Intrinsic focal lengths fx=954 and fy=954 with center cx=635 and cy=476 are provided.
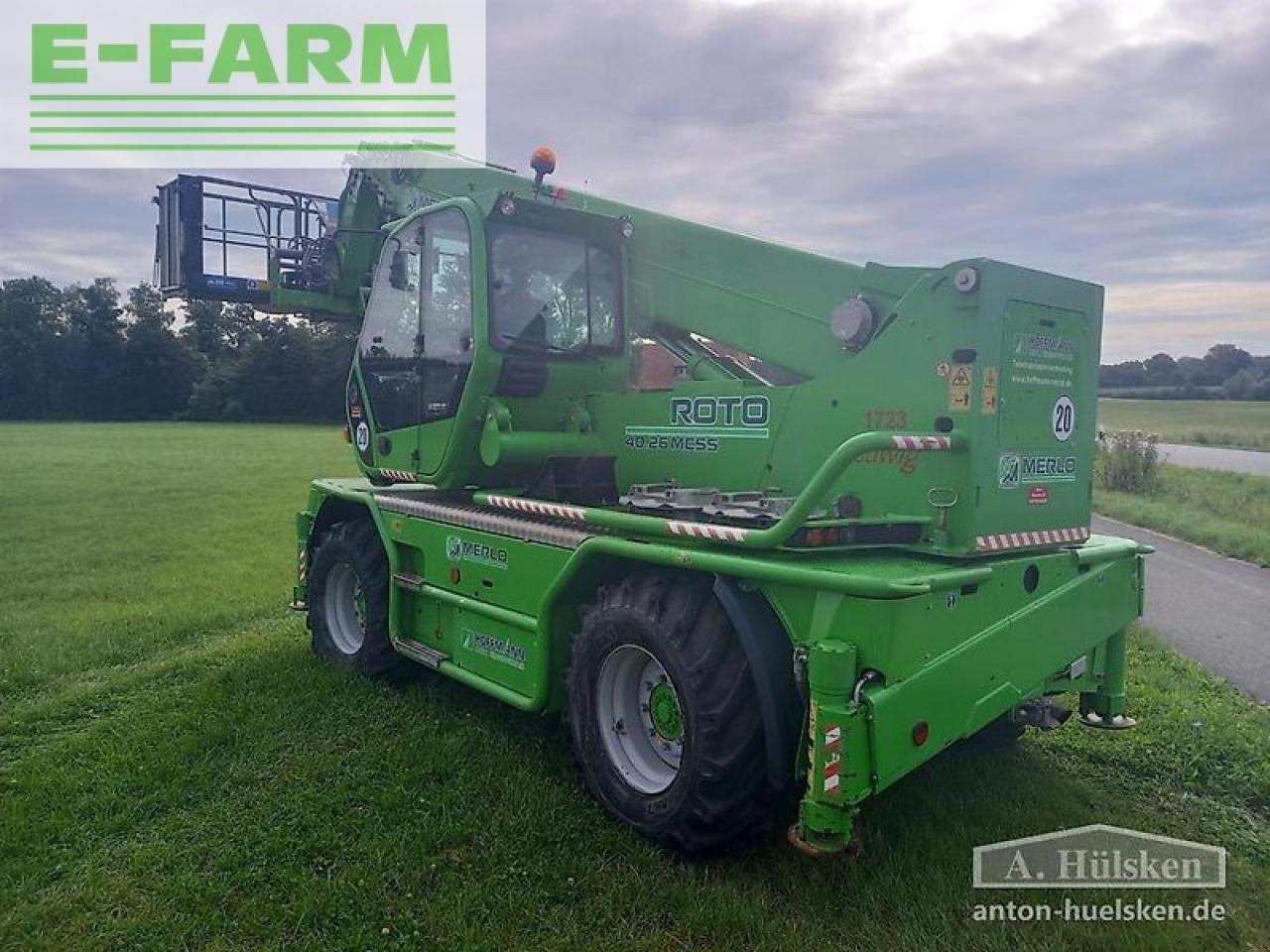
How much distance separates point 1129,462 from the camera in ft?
65.8

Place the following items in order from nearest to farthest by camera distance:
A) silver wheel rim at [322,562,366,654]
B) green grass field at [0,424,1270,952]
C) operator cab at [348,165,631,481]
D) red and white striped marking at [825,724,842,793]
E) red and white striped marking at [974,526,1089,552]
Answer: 1. red and white striped marking at [825,724,842,793]
2. green grass field at [0,424,1270,952]
3. red and white striped marking at [974,526,1089,552]
4. operator cab at [348,165,631,481]
5. silver wheel rim at [322,562,366,654]

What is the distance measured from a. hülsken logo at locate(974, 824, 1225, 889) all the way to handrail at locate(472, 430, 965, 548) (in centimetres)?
161

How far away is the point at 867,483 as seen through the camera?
4324mm

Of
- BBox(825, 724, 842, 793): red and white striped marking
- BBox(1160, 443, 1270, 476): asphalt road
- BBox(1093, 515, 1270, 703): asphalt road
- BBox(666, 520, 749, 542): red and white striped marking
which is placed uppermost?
BBox(666, 520, 749, 542): red and white striped marking

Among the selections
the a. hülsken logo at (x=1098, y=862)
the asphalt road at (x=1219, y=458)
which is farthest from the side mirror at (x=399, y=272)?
the asphalt road at (x=1219, y=458)

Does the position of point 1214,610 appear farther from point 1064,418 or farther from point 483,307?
point 483,307

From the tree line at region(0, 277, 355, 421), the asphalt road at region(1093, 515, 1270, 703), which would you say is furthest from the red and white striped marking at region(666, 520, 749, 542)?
the tree line at region(0, 277, 355, 421)

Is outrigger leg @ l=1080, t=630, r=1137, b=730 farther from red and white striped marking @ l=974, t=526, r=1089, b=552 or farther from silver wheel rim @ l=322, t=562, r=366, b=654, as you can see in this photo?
silver wheel rim @ l=322, t=562, r=366, b=654

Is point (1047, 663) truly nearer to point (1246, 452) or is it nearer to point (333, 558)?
point (333, 558)

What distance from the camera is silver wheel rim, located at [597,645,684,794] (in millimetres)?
4344

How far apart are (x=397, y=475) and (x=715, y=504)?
8.82 feet

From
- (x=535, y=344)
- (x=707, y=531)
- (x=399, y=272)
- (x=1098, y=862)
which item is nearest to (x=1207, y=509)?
(x=1098, y=862)

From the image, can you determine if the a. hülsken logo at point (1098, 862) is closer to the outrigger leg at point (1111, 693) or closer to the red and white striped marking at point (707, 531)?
the outrigger leg at point (1111, 693)

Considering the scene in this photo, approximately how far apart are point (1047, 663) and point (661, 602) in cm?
173
